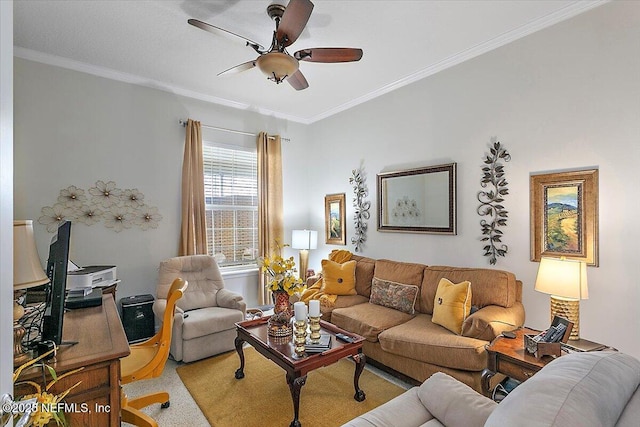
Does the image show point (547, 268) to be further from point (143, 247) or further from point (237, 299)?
point (143, 247)

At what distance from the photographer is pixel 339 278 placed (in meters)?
3.83

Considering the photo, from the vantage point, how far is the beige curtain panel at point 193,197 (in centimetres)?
407

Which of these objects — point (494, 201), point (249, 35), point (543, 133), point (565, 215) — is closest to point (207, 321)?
point (249, 35)

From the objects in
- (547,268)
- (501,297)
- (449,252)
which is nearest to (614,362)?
(547,268)

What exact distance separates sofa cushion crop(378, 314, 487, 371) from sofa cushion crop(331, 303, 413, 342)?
0.30 ft

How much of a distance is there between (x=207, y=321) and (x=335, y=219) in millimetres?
2426

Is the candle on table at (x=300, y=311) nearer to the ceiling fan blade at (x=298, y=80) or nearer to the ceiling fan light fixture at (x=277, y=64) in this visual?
the ceiling fan light fixture at (x=277, y=64)

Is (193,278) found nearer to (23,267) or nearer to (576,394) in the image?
(23,267)

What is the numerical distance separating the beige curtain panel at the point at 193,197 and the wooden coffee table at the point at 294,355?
5.57 ft

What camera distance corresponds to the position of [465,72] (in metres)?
3.30

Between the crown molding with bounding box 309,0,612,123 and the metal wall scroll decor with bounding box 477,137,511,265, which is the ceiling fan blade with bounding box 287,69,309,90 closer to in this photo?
the crown molding with bounding box 309,0,612,123

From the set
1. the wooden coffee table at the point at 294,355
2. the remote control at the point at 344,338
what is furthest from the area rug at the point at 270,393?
the remote control at the point at 344,338

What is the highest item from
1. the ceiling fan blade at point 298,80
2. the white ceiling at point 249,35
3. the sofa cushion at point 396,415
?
the white ceiling at point 249,35

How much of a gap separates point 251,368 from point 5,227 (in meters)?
2.66
